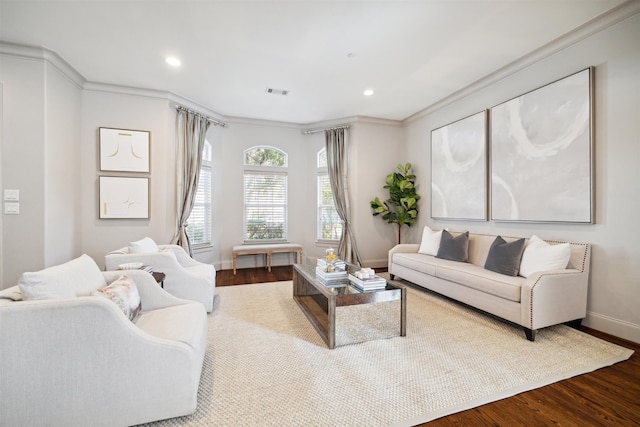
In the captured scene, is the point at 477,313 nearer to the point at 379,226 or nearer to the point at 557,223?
the point at 557,223

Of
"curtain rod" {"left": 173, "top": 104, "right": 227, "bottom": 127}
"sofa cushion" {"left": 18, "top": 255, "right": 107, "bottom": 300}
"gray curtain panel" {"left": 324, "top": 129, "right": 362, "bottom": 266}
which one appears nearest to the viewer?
"sofa cushion" {"left": 18, "top": 255, "right": 107, "bottom": 300}

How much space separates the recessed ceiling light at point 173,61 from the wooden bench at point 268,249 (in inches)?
123

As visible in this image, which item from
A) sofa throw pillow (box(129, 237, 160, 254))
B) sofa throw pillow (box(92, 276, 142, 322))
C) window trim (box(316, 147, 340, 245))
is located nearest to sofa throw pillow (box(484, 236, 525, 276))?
window trim (box(316, 147, 340, 245))

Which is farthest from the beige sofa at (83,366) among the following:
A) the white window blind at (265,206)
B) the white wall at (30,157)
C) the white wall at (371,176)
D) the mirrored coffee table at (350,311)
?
the white wall at (371,176)

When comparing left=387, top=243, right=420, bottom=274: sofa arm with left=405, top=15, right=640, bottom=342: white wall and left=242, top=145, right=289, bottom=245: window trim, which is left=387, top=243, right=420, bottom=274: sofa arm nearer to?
left=405, top=15, right=640, bottom=342: white wall

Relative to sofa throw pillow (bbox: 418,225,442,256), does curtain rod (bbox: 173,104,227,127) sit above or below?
above

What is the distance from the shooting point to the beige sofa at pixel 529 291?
246cm

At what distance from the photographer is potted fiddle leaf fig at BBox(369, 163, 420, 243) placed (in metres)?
5.30

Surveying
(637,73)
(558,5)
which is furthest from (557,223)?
(558,5)

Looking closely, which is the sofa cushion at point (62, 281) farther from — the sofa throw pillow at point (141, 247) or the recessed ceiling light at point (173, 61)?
the recessed ceiling light at point (173, 61)

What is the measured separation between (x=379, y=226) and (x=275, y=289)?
2679mm

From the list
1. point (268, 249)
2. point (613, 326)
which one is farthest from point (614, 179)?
point (268, 249)

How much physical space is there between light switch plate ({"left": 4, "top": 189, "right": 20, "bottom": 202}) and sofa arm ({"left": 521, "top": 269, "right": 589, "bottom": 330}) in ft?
18.0

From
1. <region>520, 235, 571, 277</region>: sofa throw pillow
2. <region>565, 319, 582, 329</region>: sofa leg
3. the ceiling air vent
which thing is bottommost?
<region>565, 319, 582, 329</region>: sofa leg
